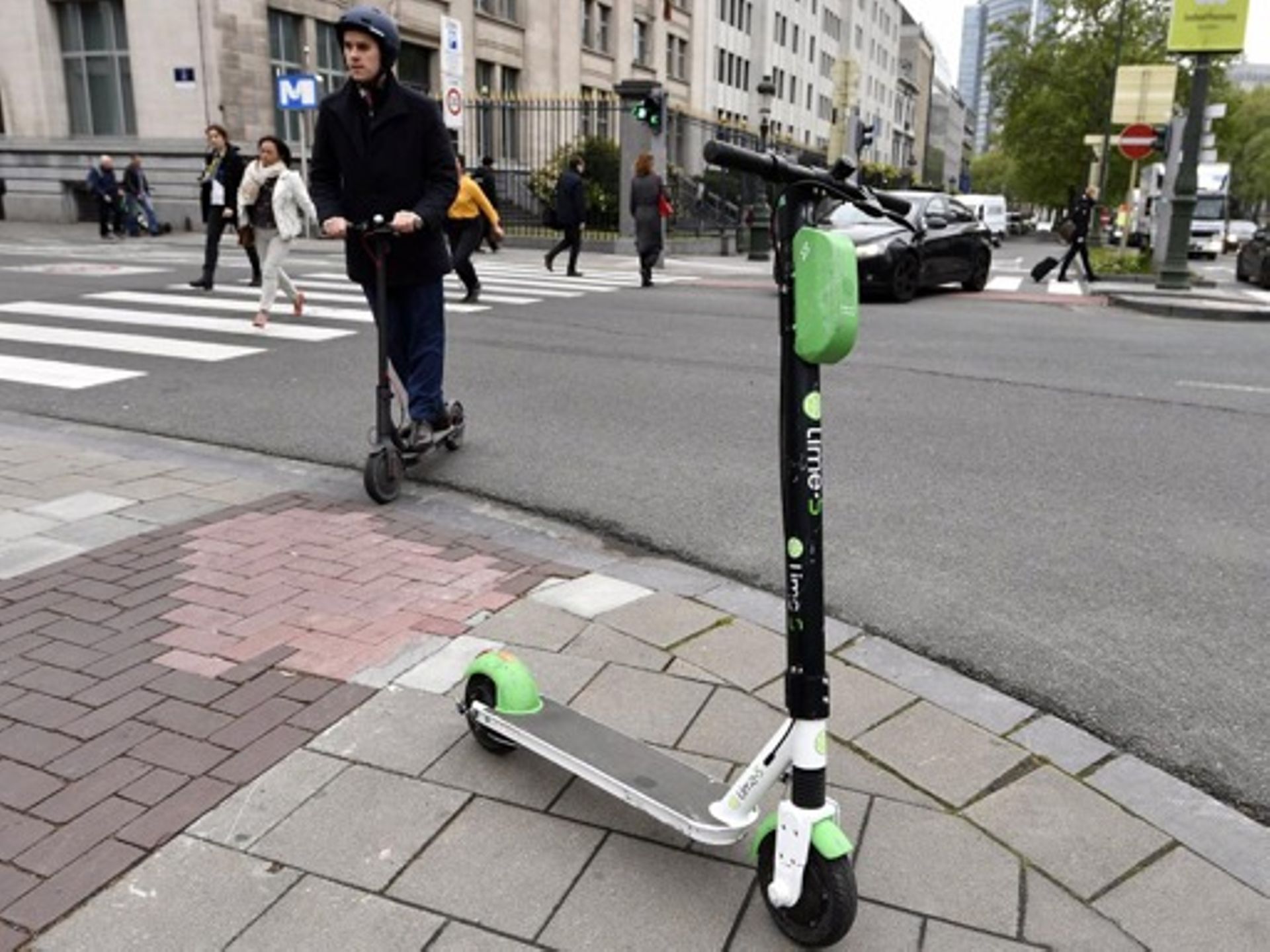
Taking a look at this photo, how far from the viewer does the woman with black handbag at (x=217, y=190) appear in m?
13.0

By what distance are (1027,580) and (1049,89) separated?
191 ft

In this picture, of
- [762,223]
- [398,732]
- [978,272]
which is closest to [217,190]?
[978,272]

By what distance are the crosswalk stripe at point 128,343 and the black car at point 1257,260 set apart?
67.0 feet

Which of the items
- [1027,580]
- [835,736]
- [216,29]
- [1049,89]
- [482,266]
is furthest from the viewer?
[1049,89]

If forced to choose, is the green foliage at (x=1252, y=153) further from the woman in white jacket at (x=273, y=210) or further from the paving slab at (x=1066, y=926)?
the paving slab at (x=1066, y=926)

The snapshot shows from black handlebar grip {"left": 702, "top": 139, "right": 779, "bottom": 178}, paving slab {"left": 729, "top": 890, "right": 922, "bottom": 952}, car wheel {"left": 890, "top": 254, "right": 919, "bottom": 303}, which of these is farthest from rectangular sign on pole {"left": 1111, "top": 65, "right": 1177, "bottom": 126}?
paving slab {"left": 729, "top": 890, "right": 922, "bottom": 952}

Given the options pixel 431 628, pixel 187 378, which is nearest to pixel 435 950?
pixel 431 628

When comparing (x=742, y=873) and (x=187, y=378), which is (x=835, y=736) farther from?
(x=187, y=378)

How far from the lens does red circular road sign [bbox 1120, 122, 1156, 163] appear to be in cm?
2017

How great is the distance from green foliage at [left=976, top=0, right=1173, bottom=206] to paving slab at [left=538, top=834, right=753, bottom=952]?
53.9 m

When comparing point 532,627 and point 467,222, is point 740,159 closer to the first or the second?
point 532,627

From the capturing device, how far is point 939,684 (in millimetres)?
3348

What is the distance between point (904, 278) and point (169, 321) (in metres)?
9.60

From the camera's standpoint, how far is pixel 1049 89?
55.2 m
